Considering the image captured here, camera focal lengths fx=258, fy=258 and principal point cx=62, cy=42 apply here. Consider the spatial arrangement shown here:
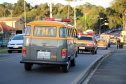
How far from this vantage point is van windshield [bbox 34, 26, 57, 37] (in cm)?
1055

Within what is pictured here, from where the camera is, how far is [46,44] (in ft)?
34.1

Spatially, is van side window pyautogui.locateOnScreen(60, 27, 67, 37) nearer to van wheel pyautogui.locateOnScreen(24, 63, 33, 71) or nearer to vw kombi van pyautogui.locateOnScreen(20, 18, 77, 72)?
vw kombi van pyautogui.locateOnScreen(20, 18, 77, 72)

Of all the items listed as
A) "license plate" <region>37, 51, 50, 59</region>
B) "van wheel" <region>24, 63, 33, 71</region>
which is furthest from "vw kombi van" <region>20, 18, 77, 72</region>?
"van wheel" <region>24, 63, 33, 71</region>

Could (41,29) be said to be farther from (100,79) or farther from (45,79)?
(100,79)

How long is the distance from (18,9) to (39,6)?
10.8 meters

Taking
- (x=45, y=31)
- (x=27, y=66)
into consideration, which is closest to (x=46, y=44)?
(x=45, y=31)

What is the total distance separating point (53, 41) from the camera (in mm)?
10367

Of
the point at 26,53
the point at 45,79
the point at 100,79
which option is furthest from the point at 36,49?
the point at 100,79

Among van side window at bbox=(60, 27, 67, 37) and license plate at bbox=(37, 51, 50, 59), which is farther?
van side window at bbox=(60, 27, 67, 37)

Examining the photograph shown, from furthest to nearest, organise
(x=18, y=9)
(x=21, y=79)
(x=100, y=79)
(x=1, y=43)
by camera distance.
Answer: (x=18, y=9), (x=1, y=43), (x=100, y=79), (x=21, y=79)

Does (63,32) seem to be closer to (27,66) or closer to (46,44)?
(46,44)

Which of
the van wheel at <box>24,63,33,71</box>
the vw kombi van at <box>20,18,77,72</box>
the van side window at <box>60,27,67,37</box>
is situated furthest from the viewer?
the van wheel at <box>24,63,33,71</box>

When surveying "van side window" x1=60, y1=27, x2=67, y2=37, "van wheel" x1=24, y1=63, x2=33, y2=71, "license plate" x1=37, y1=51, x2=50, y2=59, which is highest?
"van side window" x1=60, y1=27, x2=67, y2=37

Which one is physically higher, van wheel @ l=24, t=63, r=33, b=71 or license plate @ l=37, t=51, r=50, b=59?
license plate @ l=37, t=51, r=50, b=59
